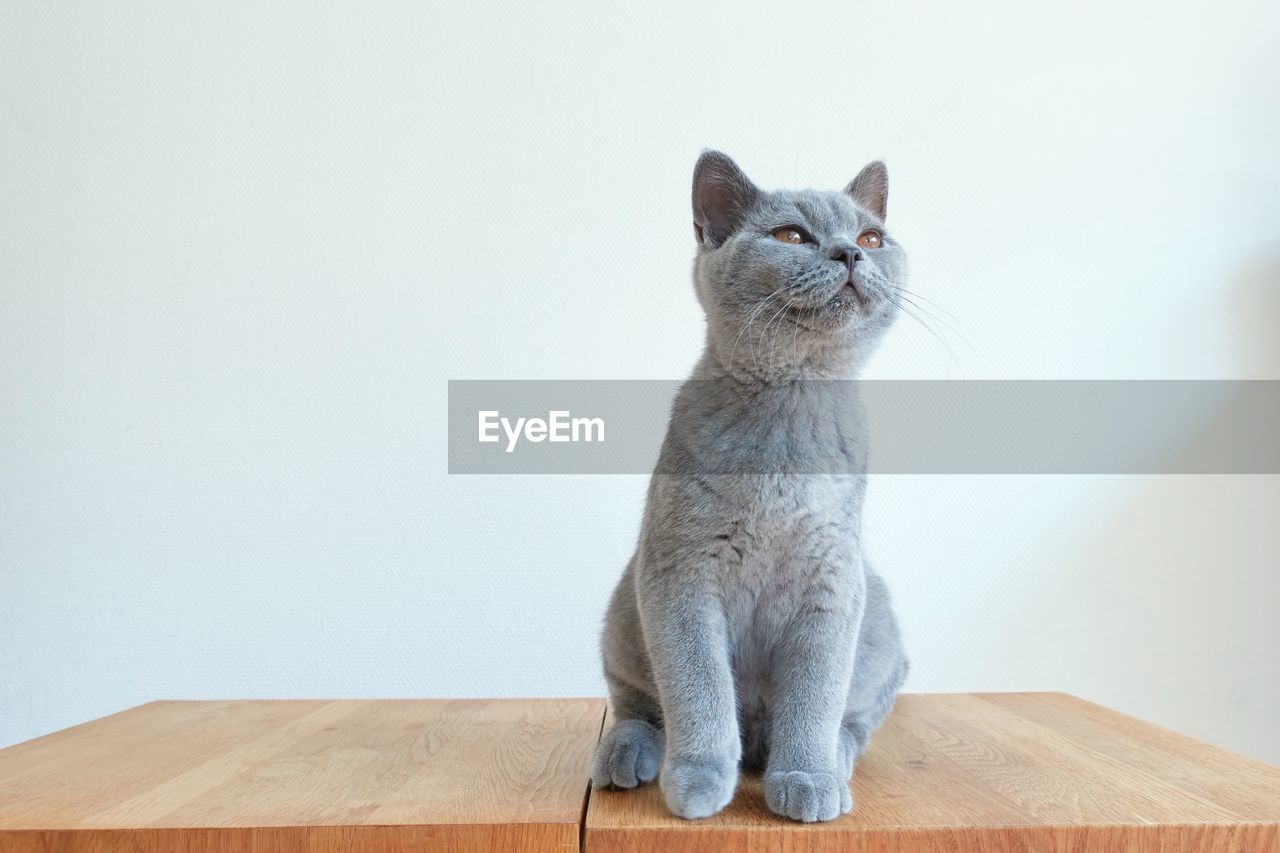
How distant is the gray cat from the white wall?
85 cm

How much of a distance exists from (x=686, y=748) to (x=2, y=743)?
5.02ft

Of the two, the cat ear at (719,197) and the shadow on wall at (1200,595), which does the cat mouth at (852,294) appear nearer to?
the cat ear at (719,197)

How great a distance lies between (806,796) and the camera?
792 millimetres

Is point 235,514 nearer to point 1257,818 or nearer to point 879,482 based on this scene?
point 879,482

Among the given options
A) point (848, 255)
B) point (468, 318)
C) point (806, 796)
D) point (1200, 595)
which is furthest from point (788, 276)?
point (1200, 595)

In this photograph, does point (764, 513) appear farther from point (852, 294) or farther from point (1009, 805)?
point (1009, 805)

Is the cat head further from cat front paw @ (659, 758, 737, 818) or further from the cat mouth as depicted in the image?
cat front paw @ (659, 758, 737, 818)

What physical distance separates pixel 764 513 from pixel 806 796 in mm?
233

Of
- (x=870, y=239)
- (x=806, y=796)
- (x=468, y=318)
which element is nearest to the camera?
(x=806, y=796)

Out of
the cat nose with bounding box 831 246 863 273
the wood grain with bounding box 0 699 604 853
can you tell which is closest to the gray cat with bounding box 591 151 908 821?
the cat nose with bounding box 831 246 863 273

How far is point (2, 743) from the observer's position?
175 centimetres

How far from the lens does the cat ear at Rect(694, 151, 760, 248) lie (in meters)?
0.93

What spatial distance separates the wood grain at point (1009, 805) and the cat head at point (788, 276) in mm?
387

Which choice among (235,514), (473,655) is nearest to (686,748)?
(473,655)
